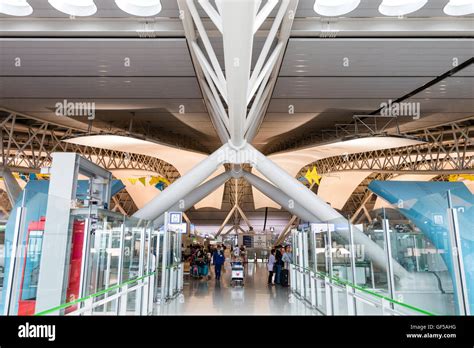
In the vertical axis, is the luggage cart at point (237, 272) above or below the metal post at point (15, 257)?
below

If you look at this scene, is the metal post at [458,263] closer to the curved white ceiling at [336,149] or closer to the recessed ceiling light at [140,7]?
the recessed ceiling light at [140,7]

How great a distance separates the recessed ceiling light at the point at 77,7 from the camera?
28.3ft

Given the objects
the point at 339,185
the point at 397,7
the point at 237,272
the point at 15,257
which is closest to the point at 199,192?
the point at 237,272

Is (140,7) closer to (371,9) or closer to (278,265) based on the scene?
(371,9)

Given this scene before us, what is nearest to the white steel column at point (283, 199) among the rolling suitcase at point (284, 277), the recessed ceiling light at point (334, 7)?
the rolling suitcase at point (284, 277)

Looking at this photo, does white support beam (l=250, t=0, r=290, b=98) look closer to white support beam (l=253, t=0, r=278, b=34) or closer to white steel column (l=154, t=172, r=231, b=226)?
white support beam (l=253, t=0, r=278, b=34)

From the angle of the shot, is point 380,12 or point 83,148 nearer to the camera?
point 380,12

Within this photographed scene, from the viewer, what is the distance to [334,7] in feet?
28.7

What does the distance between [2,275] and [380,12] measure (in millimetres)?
9523

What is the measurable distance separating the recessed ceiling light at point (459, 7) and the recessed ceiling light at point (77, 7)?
8530 mm

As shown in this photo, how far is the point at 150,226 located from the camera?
10.6 meters

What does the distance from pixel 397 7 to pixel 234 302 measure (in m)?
9.76

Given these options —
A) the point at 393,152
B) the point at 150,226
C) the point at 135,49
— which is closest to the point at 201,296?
the point at 150,226

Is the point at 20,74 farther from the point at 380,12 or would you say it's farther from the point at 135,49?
the point at 380,12
